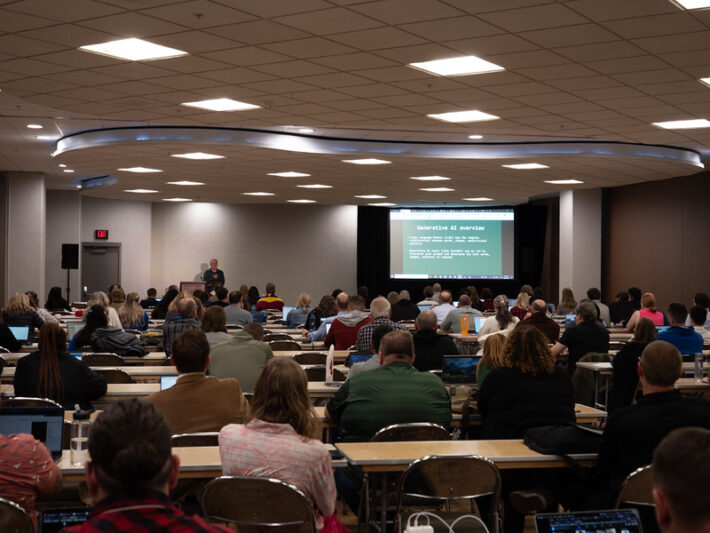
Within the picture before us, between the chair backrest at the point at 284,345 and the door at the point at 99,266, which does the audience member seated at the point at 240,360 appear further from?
the door at the point at 99,266

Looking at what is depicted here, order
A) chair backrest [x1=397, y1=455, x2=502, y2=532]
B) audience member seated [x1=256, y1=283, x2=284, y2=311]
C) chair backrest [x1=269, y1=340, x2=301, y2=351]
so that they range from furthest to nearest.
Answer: audience member seated [x1=256, y1=283, x2=284, y2=311], chair backrest [x1=269, y1=340, x2=301, y2=351], chair backrest [x1=397, y1=455, x2=502, y2=532]

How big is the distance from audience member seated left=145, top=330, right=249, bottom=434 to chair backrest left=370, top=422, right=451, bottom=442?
2.61 ft

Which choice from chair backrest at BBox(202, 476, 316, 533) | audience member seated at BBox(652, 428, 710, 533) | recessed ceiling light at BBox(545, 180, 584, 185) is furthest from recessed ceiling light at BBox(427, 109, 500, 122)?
audience member seated at BBox(652, 428, 710, 533)

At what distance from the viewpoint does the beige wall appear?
57.5 feet

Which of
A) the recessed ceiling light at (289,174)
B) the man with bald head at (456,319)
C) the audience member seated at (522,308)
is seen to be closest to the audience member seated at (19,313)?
the man with bald head at (456,319)

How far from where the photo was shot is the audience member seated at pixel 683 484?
151cm

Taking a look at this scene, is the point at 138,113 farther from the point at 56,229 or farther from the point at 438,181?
the point at 56,229

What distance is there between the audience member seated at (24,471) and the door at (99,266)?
21044mm

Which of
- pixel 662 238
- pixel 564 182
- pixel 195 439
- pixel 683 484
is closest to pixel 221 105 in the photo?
pixel 195 439

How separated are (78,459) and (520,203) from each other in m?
22.4

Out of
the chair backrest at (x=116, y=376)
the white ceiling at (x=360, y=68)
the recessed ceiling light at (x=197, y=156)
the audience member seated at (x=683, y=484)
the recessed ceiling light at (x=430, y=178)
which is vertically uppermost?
the white ceiling at (x=360, y=68)

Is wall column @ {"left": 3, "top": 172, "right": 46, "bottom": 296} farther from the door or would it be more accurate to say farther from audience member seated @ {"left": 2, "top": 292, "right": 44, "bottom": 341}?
audience member seated @ {"left": 2, "top": 292, "right": 44, "bottom": 341}

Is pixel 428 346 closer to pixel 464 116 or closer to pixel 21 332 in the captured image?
pixel 464 116

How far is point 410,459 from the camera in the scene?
3.87 meters
